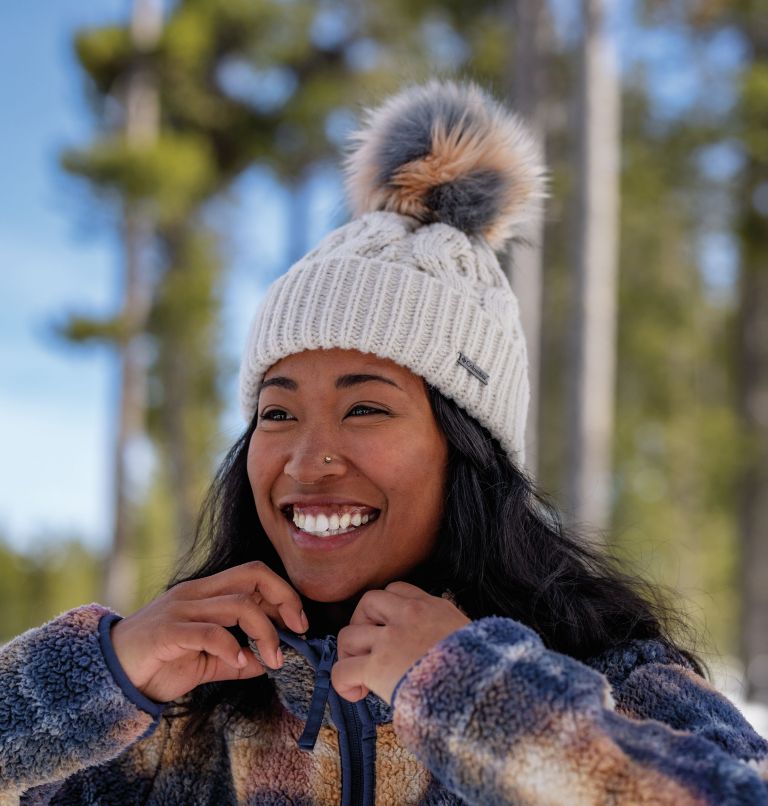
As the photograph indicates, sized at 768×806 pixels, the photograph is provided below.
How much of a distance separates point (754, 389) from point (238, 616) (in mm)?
10573

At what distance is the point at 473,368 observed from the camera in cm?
198

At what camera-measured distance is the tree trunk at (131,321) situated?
42.0ft

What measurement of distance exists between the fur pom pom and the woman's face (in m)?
0.48

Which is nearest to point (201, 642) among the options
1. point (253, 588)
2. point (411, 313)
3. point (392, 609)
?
point (253, 588)

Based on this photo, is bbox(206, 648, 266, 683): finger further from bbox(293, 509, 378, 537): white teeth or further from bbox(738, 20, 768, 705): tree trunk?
bbox(738, 20, 768, 705): tree trunk

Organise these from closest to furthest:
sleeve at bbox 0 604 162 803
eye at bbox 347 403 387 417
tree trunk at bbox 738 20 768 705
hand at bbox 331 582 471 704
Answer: hand at bbox 331 582 471 704 → sleeve at bbox 0 604 162 803 → eye at bbox 347 403 387 417 → tree trunk at bbox 738 20 768 705

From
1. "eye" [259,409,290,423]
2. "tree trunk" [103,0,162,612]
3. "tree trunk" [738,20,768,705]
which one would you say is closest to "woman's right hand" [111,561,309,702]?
"eye" [259,409,290,423]

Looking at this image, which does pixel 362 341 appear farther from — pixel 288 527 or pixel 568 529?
pixel 568 529

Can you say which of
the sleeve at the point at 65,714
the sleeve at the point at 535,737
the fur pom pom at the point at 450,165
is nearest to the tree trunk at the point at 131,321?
the fur pom pom at the point at 450,165

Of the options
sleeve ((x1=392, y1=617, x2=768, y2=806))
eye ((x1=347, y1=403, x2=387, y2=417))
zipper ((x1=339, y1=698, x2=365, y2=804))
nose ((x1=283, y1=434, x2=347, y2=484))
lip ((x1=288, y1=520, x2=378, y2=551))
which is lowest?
zipper ((x1=339, y1=698, x2=365, y2=804))

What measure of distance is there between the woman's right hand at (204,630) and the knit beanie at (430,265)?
49 centimetres

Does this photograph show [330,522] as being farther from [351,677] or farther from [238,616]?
[351,677]

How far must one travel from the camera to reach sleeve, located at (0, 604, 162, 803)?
162 cm

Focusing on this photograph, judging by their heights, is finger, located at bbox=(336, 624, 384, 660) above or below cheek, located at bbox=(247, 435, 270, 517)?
below
